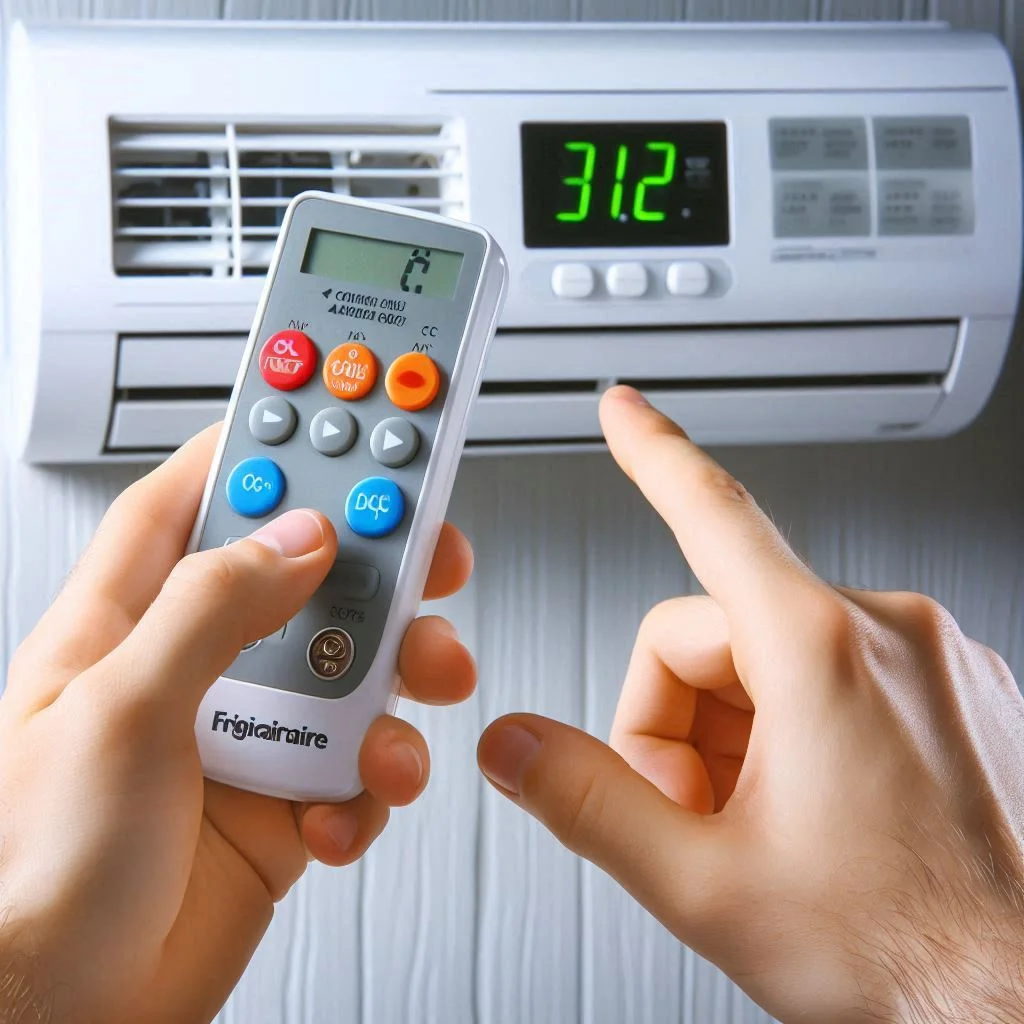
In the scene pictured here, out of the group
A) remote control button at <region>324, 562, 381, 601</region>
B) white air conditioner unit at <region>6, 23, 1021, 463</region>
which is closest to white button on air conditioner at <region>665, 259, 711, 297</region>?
white air conditioner unit at <region>6, 23, 1021, 463</region>

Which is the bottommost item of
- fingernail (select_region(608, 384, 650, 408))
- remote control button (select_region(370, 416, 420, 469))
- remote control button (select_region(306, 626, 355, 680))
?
remote control button (select_region(306, 626, 355, 680))

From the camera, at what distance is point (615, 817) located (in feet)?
1.27

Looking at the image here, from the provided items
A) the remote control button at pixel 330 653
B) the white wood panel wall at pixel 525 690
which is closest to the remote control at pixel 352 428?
the remote control button at pixel 330 653

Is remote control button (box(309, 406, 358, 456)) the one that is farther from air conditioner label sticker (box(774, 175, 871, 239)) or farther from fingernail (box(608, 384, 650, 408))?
air conditioner label sticker (box(774, 175, 871, 239))

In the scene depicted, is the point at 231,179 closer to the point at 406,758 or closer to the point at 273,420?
the point at 273,420

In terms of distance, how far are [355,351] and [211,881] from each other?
0.70ft

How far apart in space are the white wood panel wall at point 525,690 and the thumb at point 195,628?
0.28 m

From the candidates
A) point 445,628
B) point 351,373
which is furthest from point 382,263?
point 445,628

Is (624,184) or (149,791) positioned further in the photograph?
(624,184)

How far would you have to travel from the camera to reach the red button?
0.46 m

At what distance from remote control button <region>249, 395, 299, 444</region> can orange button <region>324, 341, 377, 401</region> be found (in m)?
0.02

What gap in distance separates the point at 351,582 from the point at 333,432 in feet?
0.20

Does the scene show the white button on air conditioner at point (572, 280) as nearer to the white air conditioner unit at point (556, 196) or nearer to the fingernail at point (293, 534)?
the white air conditioner unit at point (556, 196)

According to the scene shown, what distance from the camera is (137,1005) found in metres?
0.39
